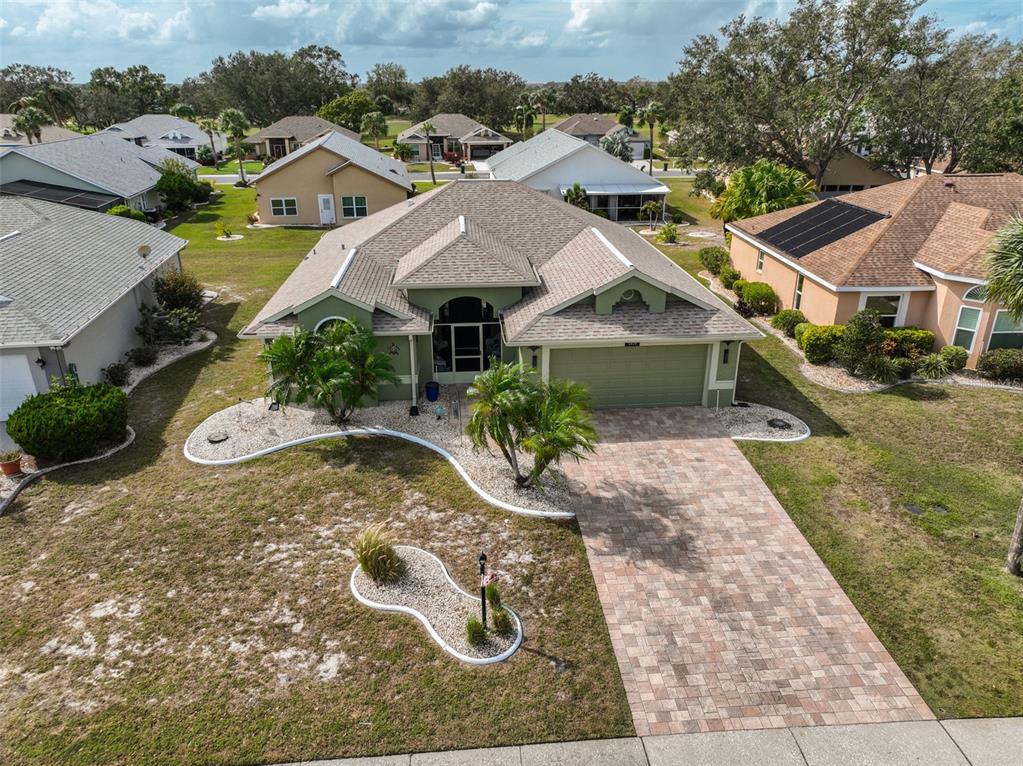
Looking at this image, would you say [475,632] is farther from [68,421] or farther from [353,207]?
[353,207]

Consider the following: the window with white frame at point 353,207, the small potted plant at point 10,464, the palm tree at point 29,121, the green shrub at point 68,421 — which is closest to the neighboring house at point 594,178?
the window with white frame at point 353,207

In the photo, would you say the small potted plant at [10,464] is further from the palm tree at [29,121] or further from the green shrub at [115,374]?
the palm tree at [29,121]

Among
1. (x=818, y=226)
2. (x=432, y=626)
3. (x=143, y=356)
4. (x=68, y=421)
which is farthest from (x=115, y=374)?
(x=818, y=226)

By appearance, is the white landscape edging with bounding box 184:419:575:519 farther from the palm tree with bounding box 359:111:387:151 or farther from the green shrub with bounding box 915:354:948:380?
the palm tree with bounding box 359:111:387:151

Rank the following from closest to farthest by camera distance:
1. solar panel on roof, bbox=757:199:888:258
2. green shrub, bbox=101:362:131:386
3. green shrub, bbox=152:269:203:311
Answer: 1. green shrub, bbox=101:362:131:386
2. solar panel on roof, bbox=757:199:888:258
3. green shrub, bbox=152:269:203:311

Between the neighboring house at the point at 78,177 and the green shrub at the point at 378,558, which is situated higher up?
the neighboring house at the point at 78,177

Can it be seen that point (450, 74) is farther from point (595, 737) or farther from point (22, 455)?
point (595, 737)

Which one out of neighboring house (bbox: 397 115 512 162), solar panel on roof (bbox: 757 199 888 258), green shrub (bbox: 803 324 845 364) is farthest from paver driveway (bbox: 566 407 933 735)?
neighboring house (bbox: 397 115 512 162)

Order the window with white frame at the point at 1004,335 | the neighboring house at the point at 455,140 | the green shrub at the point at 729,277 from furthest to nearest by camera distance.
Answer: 1. the neighboring house at the point at 455,140
2. the green shrub at the point at 729,277
3. the window with white frame at the point at 1004,335
